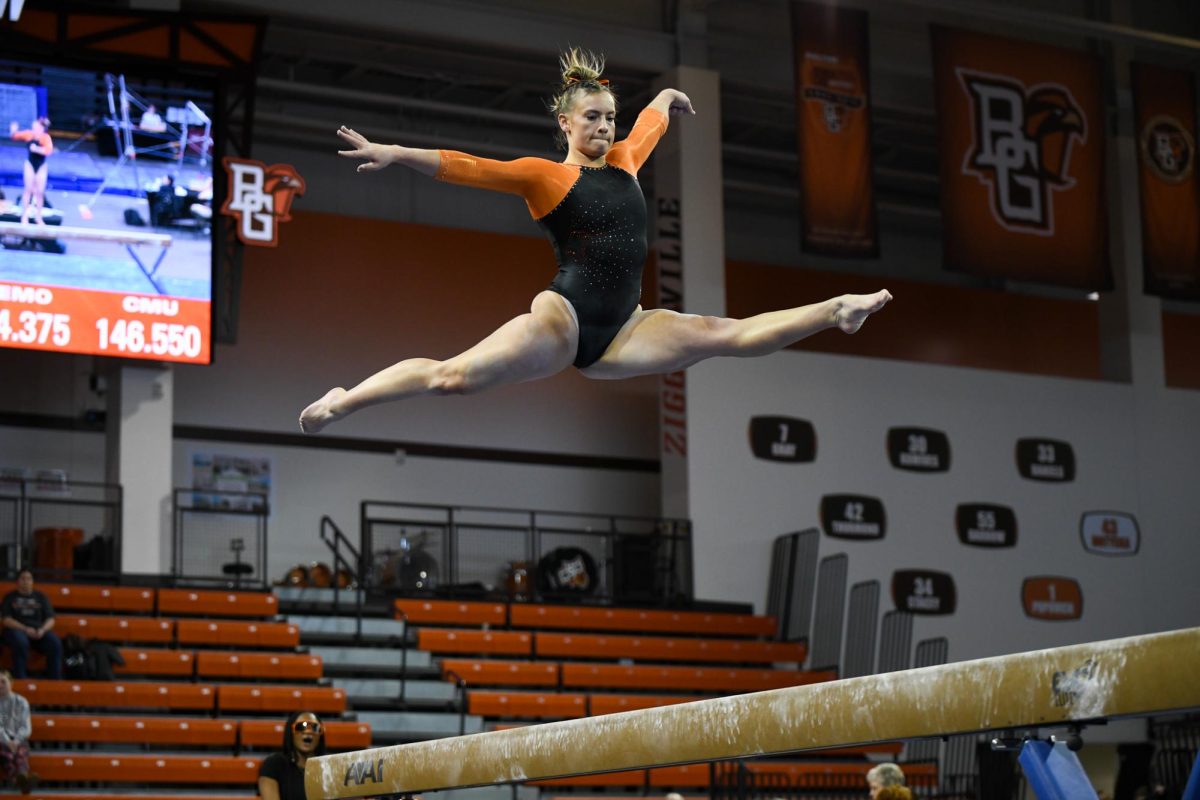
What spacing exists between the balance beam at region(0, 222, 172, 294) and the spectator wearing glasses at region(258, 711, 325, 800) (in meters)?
6.58

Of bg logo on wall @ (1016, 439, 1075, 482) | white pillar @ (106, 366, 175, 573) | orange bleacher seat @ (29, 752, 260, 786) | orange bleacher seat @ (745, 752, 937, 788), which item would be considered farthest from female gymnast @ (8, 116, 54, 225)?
bg logo on wall @ (1016, 439, 1075, 482)

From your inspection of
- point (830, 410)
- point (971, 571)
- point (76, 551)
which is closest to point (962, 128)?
point (830, 410)

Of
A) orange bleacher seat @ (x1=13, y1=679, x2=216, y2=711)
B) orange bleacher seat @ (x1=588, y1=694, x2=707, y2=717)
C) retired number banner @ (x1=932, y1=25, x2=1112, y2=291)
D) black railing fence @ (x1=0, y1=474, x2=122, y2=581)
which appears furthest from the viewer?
retired number banner @ (x1=932, y1=25, x2=1112, y2=291)

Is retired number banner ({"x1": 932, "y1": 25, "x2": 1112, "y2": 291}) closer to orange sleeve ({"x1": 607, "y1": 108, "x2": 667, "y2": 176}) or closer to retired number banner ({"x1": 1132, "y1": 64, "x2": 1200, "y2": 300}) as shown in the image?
retired number banner ({"x1": 1132, "y1": 64, "x2": 1200, "y2": 300})

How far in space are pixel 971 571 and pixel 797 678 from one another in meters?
3.57

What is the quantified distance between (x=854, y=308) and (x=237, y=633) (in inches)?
391

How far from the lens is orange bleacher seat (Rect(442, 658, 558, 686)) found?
557 inches

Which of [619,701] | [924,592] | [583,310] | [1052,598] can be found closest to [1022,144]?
[924,592]

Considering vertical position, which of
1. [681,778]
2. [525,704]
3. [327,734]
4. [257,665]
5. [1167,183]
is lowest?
[681,778]

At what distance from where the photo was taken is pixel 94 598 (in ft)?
44.3

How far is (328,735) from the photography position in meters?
12.4

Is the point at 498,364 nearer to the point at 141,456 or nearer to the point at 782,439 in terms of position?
the point at 141,456

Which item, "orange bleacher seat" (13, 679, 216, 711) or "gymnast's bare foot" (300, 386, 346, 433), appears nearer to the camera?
"gymnast's bare foot" (300, 386, 346, 433)

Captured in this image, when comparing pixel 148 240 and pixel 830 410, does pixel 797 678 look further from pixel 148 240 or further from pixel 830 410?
pixel 148 240
